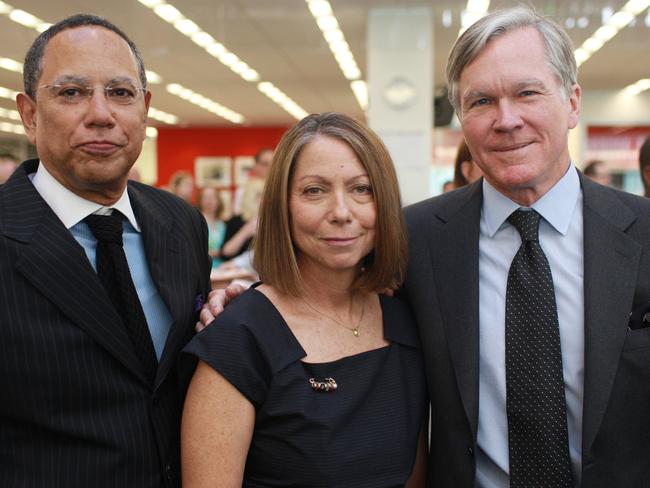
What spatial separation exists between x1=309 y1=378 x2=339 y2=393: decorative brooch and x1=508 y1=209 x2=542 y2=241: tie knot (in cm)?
60

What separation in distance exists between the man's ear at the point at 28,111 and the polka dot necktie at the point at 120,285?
269 millimetres

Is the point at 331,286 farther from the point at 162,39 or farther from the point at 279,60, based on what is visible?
the point at 279,60

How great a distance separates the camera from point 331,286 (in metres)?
1.76

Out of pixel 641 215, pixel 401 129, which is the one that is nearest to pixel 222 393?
pixel 641 215

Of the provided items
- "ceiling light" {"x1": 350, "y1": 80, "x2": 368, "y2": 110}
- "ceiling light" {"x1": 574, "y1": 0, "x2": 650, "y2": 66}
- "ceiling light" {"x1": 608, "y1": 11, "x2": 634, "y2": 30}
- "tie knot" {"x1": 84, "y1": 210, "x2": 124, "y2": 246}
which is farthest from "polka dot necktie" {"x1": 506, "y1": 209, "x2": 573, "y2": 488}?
"ceiling light" {"x1": 350, "y1": 80, "x2": 368, "y2": 110}

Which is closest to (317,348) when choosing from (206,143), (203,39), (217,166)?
(203,39)

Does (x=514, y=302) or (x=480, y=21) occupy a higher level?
(x=480, y=21)

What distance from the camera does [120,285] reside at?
156cm

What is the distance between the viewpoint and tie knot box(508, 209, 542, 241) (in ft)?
5.57

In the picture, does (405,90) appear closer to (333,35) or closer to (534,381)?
(333,35)

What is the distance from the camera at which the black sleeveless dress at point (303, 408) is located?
154cm

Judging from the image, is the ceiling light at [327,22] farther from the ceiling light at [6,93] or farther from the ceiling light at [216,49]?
the ceiling light at [6,93]

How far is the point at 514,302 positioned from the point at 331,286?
46 cm

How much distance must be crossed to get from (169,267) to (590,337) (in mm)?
1035
